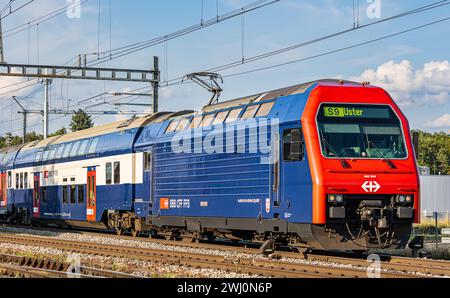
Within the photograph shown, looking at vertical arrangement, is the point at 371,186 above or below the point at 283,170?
below

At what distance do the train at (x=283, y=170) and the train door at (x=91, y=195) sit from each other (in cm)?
283

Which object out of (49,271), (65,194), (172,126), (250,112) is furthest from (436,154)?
(49,271)

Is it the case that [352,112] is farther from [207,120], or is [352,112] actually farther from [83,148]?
[83,148]

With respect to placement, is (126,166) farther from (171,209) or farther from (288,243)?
(288,243)

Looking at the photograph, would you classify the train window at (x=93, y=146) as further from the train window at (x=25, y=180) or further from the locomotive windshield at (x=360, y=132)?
the locomotive windshield at (x=360, y=132)

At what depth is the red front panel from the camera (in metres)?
16.1

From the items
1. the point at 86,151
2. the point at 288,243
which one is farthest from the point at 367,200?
the point at 86,151

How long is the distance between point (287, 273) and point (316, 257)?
3260mm

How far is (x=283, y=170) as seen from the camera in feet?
56.9

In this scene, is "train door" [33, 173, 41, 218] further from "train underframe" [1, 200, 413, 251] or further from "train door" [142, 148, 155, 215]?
"train underframe" [1, 200, 413, 251]

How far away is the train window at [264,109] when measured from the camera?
18250mm

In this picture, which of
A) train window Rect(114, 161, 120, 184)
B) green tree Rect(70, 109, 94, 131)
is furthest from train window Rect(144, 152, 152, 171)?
green tree Rect(70, 109, 94, 131)

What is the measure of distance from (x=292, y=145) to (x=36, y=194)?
69.5ft

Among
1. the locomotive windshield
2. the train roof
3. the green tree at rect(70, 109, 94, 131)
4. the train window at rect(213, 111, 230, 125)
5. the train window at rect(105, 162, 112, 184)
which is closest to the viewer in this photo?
the locomotive windshield
